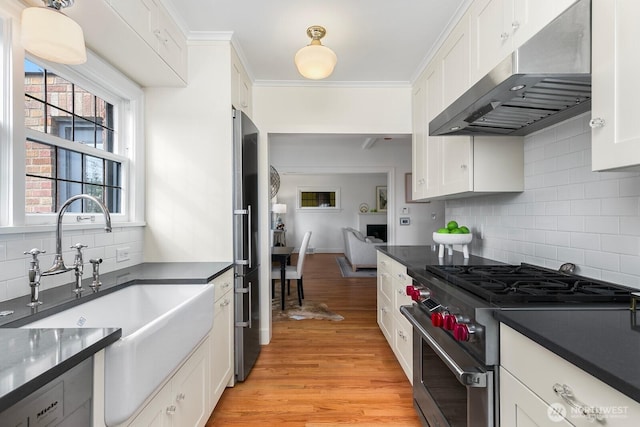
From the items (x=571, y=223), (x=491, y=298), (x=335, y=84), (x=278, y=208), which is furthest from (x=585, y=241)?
(x=278, y=208)

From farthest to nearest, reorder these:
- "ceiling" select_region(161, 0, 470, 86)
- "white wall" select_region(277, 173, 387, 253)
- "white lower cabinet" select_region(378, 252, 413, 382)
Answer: "white wall" select_region(277, 173, 387, 253), "white lower cabinet" select_region(378, 252, 413, 382), "ceiling" select_region(161, 0, 470, 86)

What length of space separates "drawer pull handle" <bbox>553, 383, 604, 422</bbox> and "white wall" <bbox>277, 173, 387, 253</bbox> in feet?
28.5

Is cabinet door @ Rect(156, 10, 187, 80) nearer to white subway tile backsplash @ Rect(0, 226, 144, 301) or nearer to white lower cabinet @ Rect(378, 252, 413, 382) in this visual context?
white subway tile backsplash @ Rect(0, 226, 144, 301)

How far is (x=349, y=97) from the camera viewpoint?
3025mm

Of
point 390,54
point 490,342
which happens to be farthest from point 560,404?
point 390,54

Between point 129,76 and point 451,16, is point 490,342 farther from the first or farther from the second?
point 129,76

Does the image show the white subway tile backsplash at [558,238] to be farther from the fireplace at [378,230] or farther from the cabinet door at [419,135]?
the fireplace at [378,230]

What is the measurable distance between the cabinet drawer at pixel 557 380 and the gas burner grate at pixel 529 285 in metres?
0.19

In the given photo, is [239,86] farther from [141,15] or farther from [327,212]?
[327,212]

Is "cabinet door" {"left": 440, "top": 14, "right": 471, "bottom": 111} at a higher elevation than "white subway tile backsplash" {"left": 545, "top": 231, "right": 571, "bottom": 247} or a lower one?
higher

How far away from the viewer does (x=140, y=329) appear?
93 centimetres

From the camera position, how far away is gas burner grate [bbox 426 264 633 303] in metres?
1.11

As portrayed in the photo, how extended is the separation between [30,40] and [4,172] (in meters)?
0.54

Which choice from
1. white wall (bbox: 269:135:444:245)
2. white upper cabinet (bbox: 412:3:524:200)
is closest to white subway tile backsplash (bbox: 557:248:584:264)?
white upper cabinet (bbox: 412:3:524:200)
